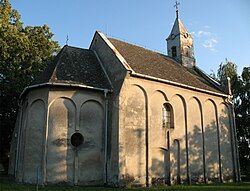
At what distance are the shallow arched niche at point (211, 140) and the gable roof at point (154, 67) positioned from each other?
1789mm

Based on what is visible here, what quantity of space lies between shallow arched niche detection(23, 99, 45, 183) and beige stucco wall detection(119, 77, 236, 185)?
200 inches

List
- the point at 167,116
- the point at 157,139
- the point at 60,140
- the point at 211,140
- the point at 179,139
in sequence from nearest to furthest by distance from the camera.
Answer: the point at 60,140, the point at 157,139, the point at 179,139, the point at 167,116, the point at 211,140

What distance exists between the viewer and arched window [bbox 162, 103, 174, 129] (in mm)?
21062

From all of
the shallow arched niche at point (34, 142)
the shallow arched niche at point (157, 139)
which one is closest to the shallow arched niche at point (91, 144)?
the shallow arched niche at point (34, 142)

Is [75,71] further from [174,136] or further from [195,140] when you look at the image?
[195,140]


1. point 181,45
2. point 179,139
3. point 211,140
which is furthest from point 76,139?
point 181,45

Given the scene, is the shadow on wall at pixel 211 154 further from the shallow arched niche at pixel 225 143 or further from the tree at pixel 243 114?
the tree at pixel 243 114

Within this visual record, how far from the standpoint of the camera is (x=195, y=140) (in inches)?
882

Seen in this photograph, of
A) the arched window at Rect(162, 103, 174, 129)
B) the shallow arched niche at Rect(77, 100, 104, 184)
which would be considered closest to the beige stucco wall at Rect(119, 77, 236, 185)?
the arched window at Rect(162, 103, 174, 129)

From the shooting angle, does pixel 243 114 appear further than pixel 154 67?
Yes

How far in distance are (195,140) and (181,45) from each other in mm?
12098

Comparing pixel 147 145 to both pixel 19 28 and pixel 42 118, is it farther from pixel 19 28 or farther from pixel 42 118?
pixel 19 28

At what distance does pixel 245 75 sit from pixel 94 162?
74.1 feet

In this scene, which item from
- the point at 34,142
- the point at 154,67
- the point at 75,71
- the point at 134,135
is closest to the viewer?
the point at 34,142
